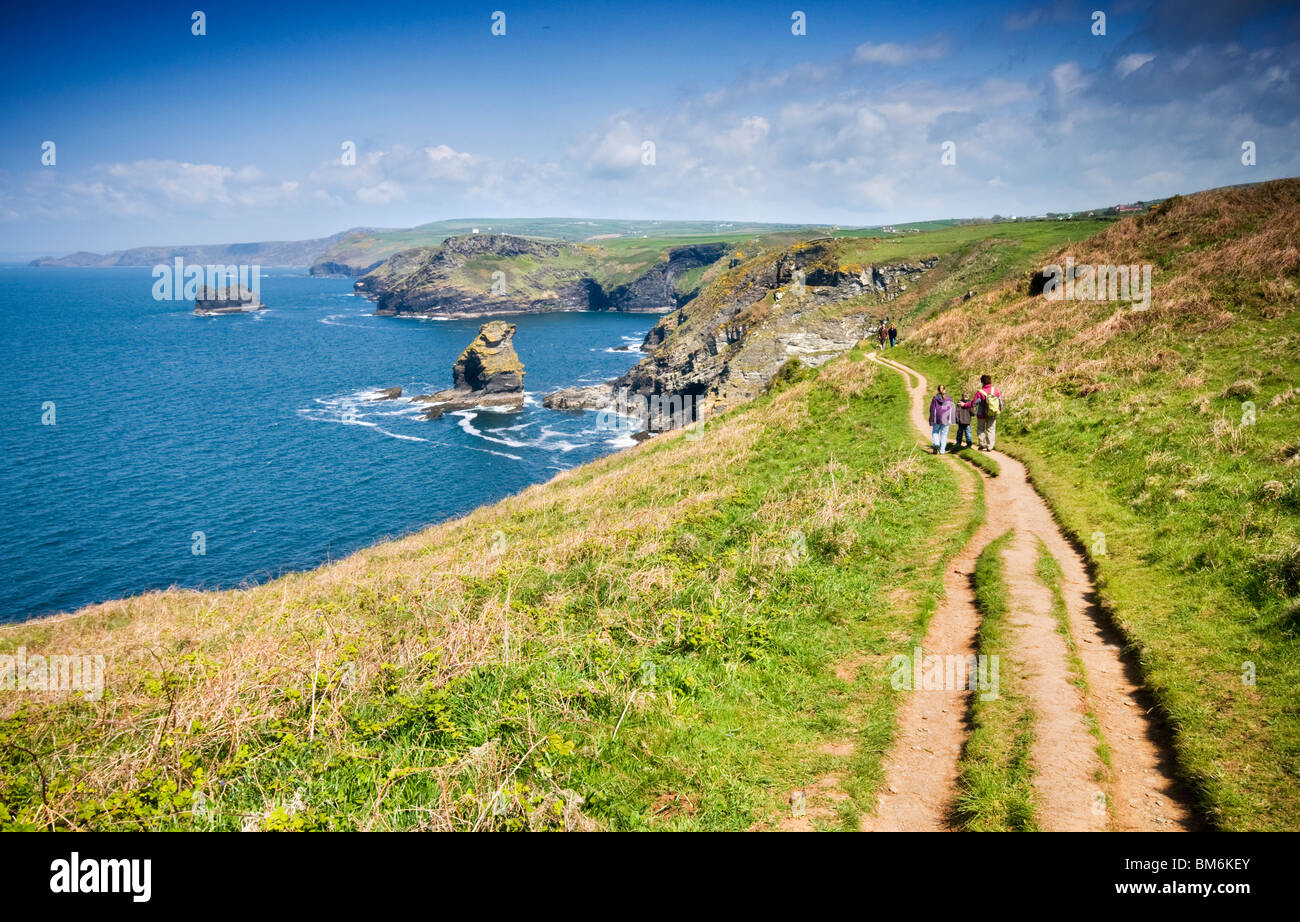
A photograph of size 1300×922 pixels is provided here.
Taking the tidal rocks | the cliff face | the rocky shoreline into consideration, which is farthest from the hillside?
the rocky shoreline

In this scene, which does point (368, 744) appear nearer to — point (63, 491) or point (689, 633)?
point (689, 633)

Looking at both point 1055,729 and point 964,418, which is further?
point 964,418

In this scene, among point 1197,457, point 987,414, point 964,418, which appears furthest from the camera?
point 964,418

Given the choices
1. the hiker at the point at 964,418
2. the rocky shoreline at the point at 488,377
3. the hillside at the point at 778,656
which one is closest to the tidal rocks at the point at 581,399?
the rocky shoreline at the point at 488,377

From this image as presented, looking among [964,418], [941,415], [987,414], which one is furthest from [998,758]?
[964,418]

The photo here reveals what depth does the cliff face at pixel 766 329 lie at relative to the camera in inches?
2795

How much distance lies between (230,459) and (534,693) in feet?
266

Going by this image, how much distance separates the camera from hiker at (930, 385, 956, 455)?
850 inches

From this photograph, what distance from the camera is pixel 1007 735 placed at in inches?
341

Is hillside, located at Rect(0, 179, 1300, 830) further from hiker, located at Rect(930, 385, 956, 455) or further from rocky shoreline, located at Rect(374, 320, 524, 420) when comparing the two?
rocky shoreline, located at Rect(374, 320, 524, 420)

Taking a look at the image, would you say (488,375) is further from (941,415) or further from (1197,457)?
→ (1197,457)

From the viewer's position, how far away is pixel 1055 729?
8.63 meters

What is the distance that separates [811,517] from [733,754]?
345 inches

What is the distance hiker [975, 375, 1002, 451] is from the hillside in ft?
2.82
